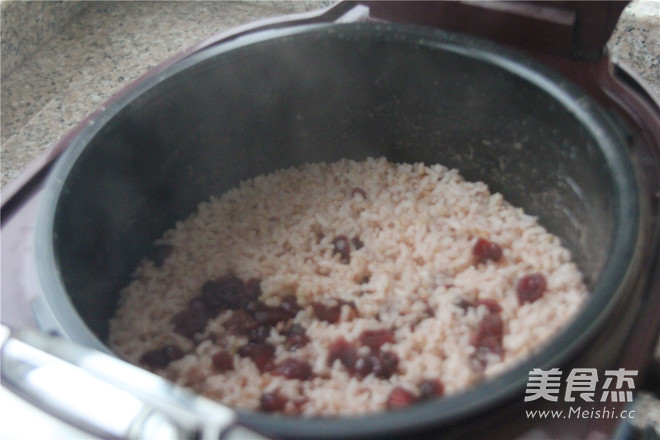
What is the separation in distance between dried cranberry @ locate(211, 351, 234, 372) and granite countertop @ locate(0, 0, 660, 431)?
799 mm

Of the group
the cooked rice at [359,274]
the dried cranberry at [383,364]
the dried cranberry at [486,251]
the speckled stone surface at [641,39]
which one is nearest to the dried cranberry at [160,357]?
the cooked rice at [359,274]

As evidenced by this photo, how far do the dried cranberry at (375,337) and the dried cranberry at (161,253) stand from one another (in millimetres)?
523

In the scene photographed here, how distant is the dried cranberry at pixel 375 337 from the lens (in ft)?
3.92

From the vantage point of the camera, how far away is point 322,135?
1.59 m

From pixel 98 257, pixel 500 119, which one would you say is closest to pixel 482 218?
pixel 500 119

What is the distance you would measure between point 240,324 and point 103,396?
70 centimetres

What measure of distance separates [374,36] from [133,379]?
100 cm

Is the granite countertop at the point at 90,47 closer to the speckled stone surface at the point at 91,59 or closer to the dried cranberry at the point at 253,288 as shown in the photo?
the speckled stone surface at the point at 91,59

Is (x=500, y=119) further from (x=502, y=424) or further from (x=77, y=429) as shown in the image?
(x=77, y=429)

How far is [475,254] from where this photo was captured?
4.43ft

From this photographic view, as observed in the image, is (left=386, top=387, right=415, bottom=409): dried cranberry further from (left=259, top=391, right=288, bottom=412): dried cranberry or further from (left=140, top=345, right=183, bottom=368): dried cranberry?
(left=140, top=345, right=183, bottom=368): dried cranberry

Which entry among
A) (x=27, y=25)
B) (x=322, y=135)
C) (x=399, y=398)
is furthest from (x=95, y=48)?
(x=399, y=398)

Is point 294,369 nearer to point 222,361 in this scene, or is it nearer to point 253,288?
point 222,361

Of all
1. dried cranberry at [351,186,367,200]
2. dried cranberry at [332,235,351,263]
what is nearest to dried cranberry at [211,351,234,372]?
dried cranberry at [332,235,351,263]
